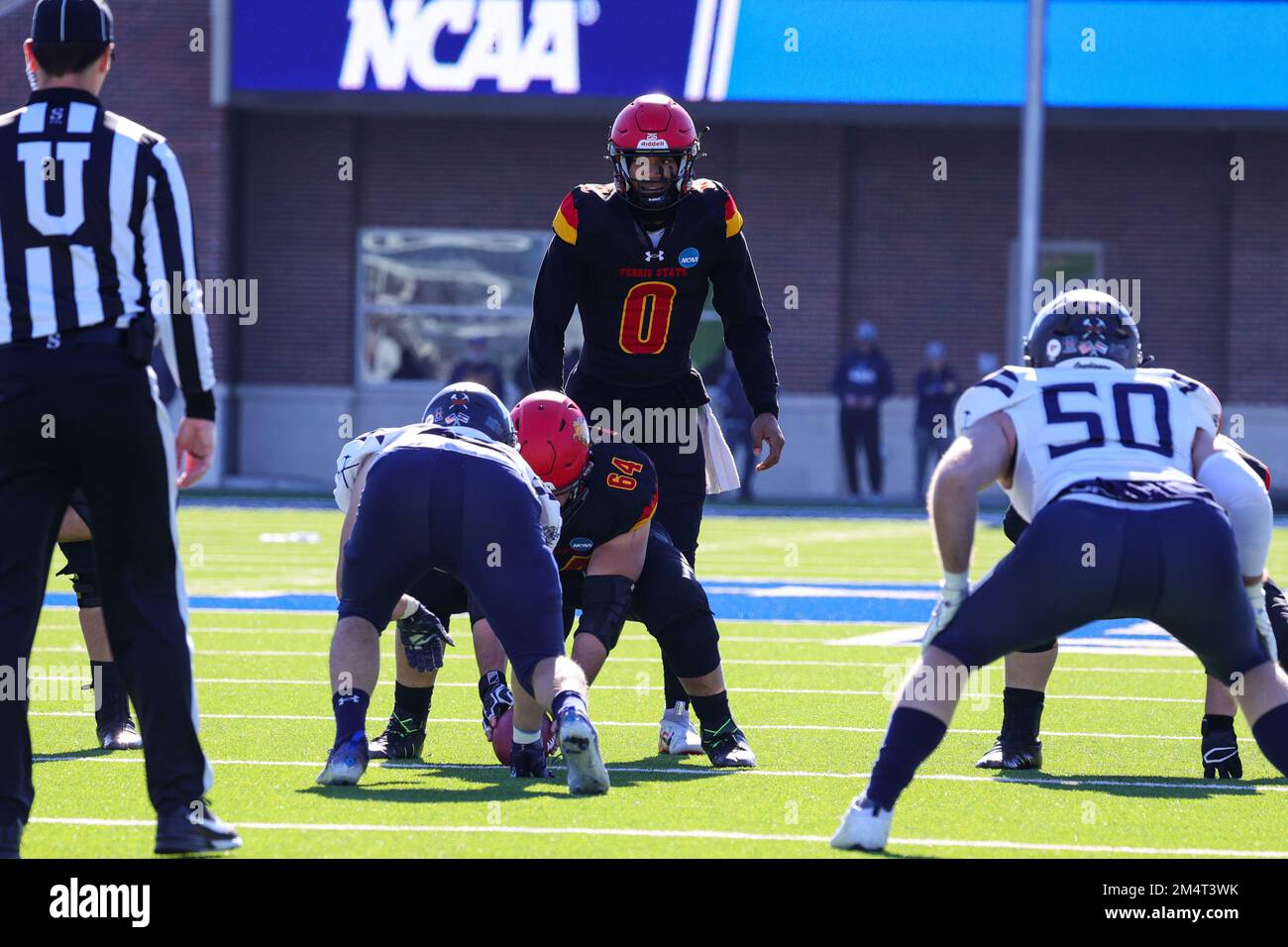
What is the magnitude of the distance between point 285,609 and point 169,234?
7.40 meters

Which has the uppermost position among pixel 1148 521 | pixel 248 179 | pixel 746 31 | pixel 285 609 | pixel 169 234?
pixel 746 31

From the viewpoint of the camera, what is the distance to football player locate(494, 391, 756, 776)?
260 inches

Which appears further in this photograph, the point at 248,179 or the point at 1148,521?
the point at 248,179

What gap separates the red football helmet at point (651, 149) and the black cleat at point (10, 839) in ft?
11.4

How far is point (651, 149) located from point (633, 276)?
488 millimetres

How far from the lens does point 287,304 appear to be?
26922 millimetres

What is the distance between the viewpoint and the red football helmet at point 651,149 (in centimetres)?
724

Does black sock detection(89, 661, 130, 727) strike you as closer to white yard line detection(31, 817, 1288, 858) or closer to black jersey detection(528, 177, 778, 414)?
white yard line detection(31, 817, 1288, 858)

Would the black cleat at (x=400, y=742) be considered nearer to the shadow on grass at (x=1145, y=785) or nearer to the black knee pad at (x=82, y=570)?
the black knee pad at (x=82, y=570)

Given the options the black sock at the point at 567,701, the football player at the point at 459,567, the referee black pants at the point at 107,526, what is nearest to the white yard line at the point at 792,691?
the football player at the point at 459,567
